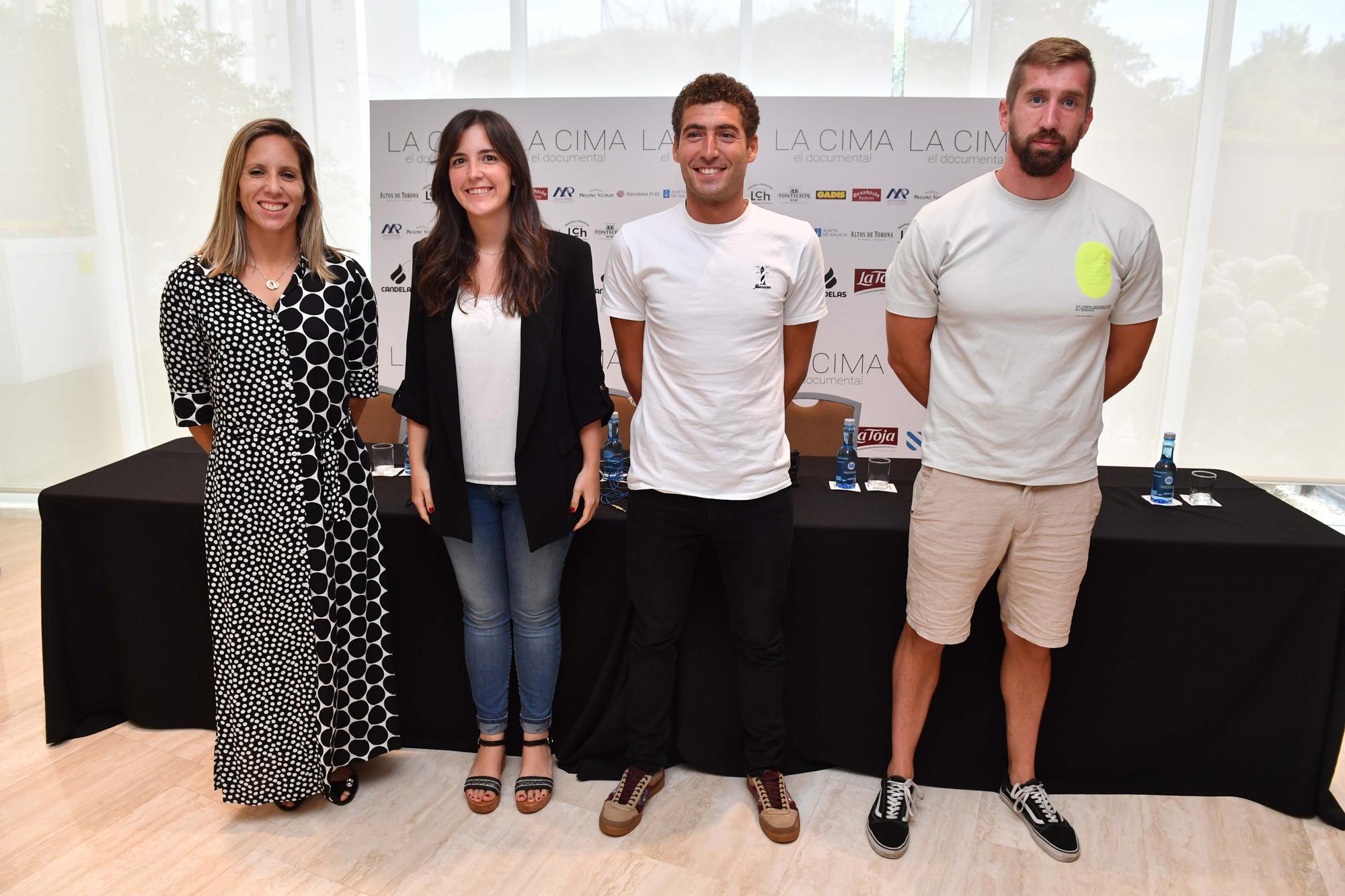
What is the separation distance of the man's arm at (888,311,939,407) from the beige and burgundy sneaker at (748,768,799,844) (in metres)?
0.99

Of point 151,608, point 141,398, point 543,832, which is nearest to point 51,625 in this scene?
point 151,608

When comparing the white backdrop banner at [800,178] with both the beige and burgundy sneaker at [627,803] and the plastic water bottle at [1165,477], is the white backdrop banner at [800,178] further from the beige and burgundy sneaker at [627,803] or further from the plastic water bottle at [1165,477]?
the beige and burgundy sneaker at [627,803]

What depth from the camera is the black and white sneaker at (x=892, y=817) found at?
84.0 inches

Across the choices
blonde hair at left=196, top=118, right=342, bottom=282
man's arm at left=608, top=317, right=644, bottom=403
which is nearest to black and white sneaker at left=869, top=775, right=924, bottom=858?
man's arm at left=608, top=317, right=644, bottom=403

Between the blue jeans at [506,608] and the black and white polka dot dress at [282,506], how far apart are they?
255 mm

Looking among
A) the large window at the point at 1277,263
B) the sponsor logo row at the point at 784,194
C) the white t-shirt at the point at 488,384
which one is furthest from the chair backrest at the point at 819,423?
the large window at the point at 1277,263

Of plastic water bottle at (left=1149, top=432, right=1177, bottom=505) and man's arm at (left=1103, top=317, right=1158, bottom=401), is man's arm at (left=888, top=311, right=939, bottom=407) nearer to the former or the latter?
man's arm at (left=1103, top=317, right=1158, bottom=401)

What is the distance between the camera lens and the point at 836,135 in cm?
437

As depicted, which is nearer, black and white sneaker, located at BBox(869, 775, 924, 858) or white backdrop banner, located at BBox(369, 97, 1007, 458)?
black and white sneaker, located at BBox(869, 775, 924, 858)

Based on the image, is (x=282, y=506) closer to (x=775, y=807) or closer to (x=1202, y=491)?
(x=775, y=807)

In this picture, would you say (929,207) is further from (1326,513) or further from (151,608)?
(1326,513)

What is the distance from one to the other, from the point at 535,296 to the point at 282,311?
55 centimetres

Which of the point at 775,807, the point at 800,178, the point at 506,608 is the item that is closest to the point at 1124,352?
the point at 775,807

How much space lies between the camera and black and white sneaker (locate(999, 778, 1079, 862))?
2121mm
